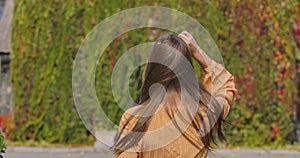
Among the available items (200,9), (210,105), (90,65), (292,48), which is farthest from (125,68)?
(210,105)

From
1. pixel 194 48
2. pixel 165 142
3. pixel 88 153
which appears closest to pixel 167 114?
pixel 165 142

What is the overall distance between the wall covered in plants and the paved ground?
399 millimetres

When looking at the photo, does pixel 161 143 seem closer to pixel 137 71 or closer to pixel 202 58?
pixel 202 58

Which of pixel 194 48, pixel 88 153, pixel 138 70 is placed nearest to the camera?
pixel 194 48

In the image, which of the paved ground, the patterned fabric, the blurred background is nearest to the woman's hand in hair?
the patterned fabric

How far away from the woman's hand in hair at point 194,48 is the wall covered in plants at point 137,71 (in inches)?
234

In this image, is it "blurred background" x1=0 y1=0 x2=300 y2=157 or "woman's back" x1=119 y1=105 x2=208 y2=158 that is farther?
"blurred background" x1=0 y1=0 x2=300 y2=157

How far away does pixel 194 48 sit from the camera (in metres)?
3.04

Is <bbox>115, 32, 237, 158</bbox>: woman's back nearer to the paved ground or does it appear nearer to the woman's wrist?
the woman's wrist

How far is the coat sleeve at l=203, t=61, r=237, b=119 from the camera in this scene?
319 centimetres

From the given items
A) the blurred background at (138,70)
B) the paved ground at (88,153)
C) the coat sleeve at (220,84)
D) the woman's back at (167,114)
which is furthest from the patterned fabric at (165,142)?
the blurred background at (138,70)

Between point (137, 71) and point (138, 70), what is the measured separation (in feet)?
0.08

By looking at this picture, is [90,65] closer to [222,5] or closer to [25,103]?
[25,103]

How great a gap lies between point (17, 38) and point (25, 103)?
3.01ft
